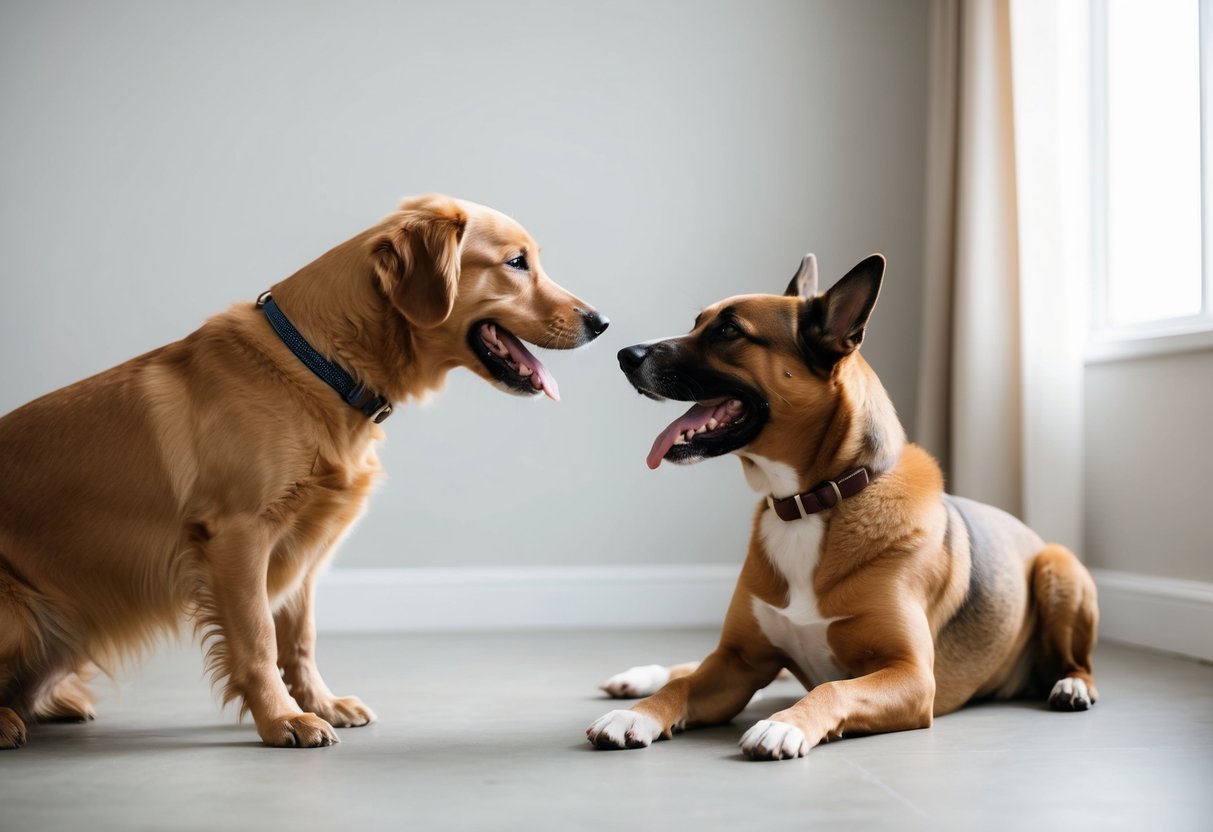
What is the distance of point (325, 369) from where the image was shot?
2.28 meters

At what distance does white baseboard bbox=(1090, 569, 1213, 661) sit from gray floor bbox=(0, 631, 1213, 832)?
17.7 inches

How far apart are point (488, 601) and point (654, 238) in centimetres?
152

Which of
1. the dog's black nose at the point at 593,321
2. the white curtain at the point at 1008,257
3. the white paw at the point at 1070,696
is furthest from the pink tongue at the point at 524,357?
the white curtain at the point at 1008,257

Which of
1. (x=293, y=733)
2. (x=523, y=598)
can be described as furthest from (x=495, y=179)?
(x=293, y=733)

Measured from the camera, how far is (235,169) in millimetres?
4180

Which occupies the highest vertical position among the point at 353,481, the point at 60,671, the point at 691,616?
the point at 353,481

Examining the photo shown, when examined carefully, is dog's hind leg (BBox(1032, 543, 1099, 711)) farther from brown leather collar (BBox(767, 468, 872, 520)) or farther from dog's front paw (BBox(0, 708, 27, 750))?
dog's front paw (BBox(0, 708, 27, 750))

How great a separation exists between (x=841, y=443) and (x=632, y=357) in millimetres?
466

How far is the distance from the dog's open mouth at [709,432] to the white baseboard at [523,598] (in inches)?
78.0

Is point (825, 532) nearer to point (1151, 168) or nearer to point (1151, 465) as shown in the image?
point (1151, 465)

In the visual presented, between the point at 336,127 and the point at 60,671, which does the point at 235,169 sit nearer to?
the point at 336,127

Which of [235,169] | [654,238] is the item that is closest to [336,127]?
[235,169]

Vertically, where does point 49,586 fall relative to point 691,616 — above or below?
above

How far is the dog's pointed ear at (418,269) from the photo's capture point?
90.2 inches
